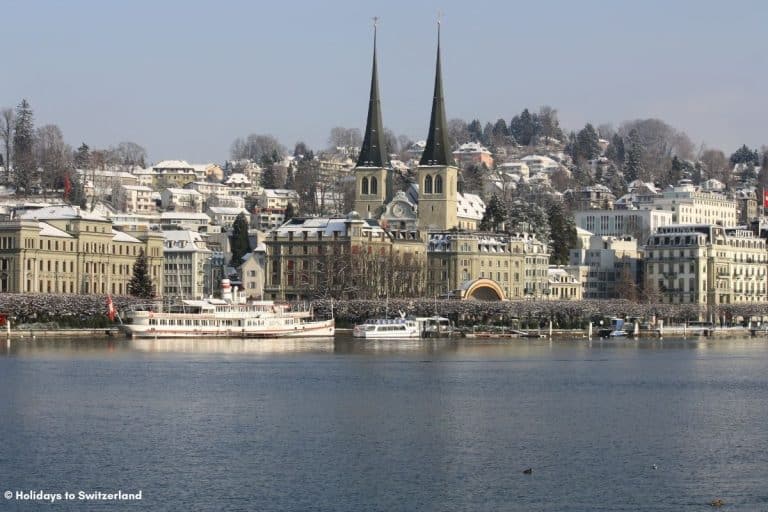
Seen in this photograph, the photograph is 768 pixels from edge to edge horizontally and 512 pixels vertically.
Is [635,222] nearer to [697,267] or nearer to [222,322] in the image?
[697,267]

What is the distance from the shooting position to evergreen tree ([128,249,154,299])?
134250 mm

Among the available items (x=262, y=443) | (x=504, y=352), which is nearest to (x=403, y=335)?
(x=504, y=352)

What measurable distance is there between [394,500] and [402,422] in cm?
1389

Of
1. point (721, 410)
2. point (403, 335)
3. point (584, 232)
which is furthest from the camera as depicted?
point (584, 232)

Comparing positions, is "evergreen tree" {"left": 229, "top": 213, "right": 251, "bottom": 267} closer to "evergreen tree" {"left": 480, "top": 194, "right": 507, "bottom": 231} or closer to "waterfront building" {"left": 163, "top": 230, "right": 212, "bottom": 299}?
"waterfront building" {"left": 163, "top": 230, "right": 212, "bottom": 299}

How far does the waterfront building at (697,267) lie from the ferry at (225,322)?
144 ft

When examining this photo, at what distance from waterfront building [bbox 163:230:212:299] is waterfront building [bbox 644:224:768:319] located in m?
38.5

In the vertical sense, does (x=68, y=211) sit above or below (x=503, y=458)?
above

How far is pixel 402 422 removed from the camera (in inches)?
2231

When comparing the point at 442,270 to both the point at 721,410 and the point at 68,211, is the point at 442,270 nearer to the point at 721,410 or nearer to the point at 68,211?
the point at 68,211

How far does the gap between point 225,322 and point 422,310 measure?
18836mm

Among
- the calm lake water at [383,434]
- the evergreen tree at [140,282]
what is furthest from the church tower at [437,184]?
the calm lake water at [383,434]

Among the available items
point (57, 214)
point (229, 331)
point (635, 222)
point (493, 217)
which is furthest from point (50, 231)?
point (635, 222)

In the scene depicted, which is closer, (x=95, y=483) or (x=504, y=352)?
(x=95, y=483)
